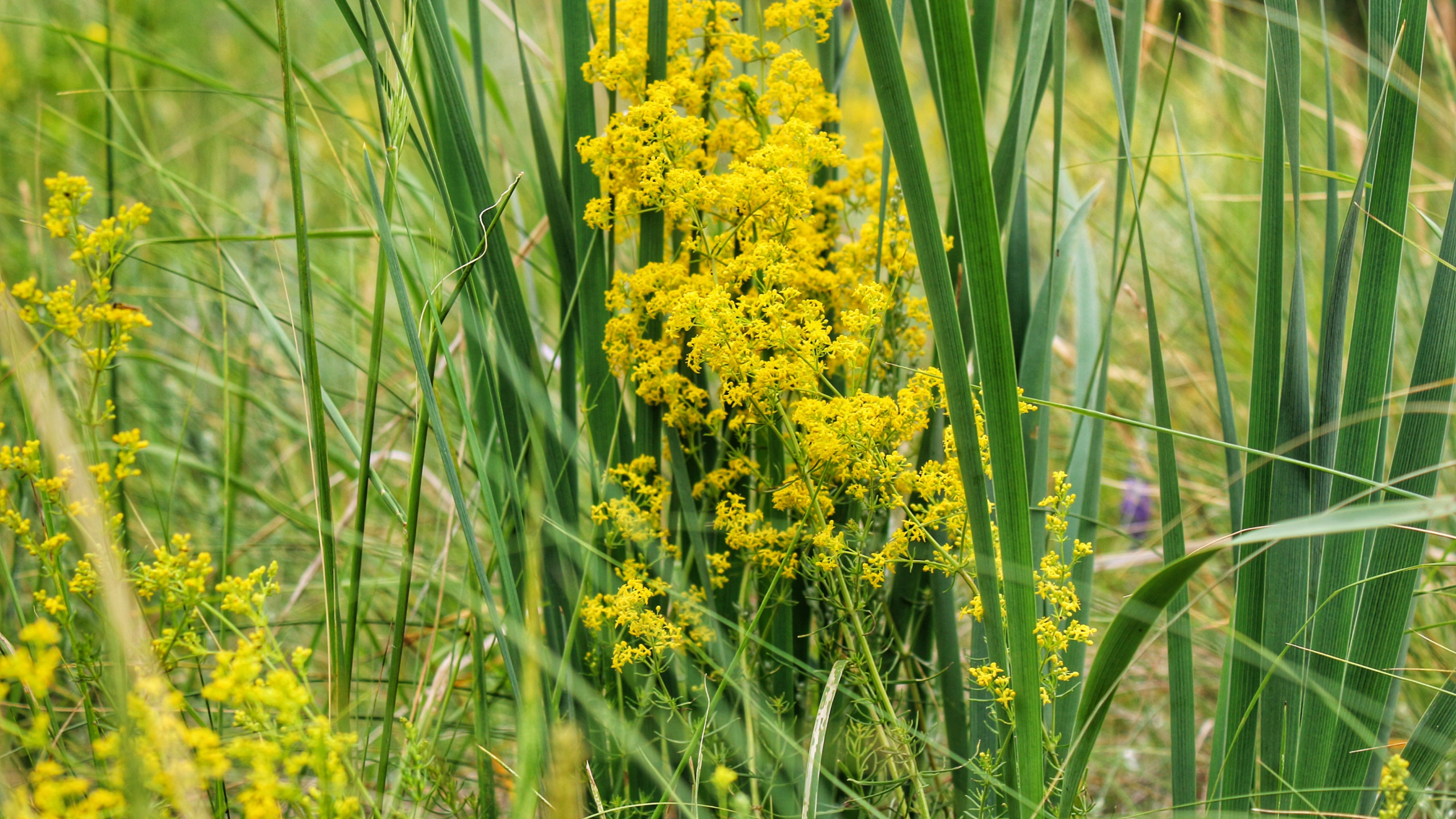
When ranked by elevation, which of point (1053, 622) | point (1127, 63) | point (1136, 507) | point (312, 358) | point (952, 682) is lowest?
point (1136, 507)

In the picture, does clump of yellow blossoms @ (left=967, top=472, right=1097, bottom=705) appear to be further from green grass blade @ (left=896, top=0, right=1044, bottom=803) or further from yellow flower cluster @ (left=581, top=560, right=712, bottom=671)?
yellow flower cluster @ (left=581, top=560, right=712, bottom=671)

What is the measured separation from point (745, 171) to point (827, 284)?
0.16 metres

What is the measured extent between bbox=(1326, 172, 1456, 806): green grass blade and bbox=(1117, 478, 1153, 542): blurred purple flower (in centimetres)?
112

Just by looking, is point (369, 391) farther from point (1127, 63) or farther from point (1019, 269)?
point (1127, 63)

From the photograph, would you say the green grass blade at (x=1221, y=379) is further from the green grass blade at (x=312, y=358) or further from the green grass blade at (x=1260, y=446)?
the green grass blade at (x=312, y=358)

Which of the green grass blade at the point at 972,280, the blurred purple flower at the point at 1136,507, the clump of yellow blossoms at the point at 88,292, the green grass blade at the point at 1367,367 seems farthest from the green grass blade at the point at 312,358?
the blurred purple flower at the point at 1136,507

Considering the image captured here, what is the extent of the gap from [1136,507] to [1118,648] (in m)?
1.57

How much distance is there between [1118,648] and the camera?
614 mm

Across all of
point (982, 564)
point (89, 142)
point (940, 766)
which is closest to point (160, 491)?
point (89, 142)

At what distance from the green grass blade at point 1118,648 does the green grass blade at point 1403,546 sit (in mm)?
233

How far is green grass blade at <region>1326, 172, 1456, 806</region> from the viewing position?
72 centimetres

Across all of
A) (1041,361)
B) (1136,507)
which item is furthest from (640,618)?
(1136,507)

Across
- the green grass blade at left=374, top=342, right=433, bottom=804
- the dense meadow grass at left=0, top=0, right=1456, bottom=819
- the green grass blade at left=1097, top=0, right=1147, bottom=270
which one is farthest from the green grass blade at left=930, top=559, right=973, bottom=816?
the green grass blade at left=374, top=342, right=433, bottom=804

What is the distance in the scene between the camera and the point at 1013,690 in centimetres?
66
